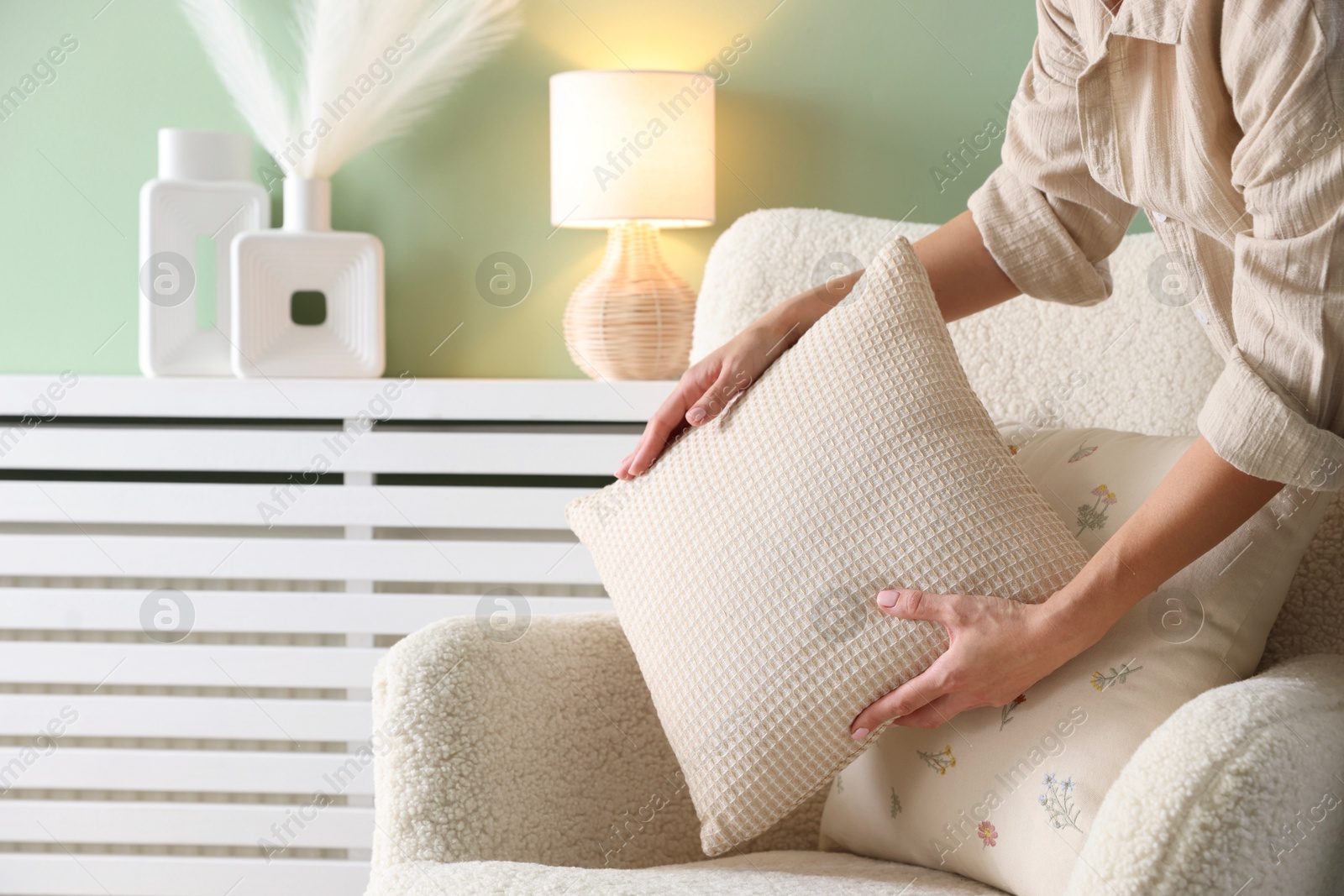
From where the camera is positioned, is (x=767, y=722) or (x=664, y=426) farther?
(x=664, y=426)

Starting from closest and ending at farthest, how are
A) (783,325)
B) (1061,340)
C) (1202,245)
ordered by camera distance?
(1202,245)
(783,325)
(1061,340)

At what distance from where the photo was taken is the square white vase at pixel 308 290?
146 cm

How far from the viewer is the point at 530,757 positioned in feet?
2.69

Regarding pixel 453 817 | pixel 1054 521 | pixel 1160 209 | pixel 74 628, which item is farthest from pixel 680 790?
pixel 74 628

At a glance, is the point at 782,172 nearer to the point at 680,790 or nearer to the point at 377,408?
the point at 377,408

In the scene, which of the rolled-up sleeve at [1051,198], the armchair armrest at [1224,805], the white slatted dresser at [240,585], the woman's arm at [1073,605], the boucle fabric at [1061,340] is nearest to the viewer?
the armchair armrest at [1224,805]

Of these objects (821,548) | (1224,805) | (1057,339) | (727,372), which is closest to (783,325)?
(727,372)

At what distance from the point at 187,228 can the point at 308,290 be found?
0.66ft

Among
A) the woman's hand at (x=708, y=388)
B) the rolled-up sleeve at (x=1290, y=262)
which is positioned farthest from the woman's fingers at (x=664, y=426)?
the rolled-up sleeve at (x=1290, y=262)

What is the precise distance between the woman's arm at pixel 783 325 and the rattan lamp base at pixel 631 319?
1.59 ft

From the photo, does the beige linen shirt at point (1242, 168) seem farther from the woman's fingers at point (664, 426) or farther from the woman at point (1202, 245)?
the woman's fingers at point (664, 426)

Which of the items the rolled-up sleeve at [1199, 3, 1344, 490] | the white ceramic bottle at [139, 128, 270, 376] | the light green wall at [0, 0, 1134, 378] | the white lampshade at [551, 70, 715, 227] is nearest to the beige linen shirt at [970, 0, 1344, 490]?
the rolled-up sleeve at [1199, 3, 1344, 490]

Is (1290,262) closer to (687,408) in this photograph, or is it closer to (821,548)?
(821,548)

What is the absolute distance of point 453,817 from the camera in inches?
29.5
